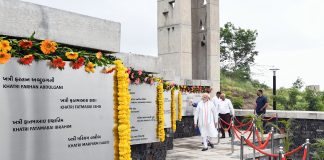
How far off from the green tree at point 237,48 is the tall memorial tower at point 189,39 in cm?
2466

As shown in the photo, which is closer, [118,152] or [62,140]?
[62,140]

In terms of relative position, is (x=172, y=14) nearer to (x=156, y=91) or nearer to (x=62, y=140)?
(x=156, y=91)

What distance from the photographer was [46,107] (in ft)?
13.6

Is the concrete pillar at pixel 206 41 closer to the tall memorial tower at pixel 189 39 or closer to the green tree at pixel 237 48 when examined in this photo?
the tall memorial tower at pixel 189 39

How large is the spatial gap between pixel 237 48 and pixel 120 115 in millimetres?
41073

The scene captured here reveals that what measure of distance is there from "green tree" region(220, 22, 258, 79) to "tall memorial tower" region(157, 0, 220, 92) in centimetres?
2466

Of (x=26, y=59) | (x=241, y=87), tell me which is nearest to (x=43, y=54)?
(x=26, y=59)

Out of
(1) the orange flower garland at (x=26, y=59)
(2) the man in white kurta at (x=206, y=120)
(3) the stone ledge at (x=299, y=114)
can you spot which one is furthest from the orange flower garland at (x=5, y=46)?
(3) the stone ledge at (x=299, y=114)

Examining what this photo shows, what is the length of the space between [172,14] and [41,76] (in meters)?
14.3

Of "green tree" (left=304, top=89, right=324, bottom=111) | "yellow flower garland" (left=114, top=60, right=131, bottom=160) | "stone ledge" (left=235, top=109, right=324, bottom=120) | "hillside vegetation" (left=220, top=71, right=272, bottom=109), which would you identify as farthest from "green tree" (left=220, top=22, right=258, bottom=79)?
"yellow flower garland" (left=114, top=60, right=131, bottom=160)

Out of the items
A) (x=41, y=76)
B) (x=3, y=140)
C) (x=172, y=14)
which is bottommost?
(x=3, y=140)

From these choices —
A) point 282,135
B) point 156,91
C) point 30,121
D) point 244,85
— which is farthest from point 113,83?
point 244,85

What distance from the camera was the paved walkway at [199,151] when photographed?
410 inches

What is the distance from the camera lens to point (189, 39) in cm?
1800
